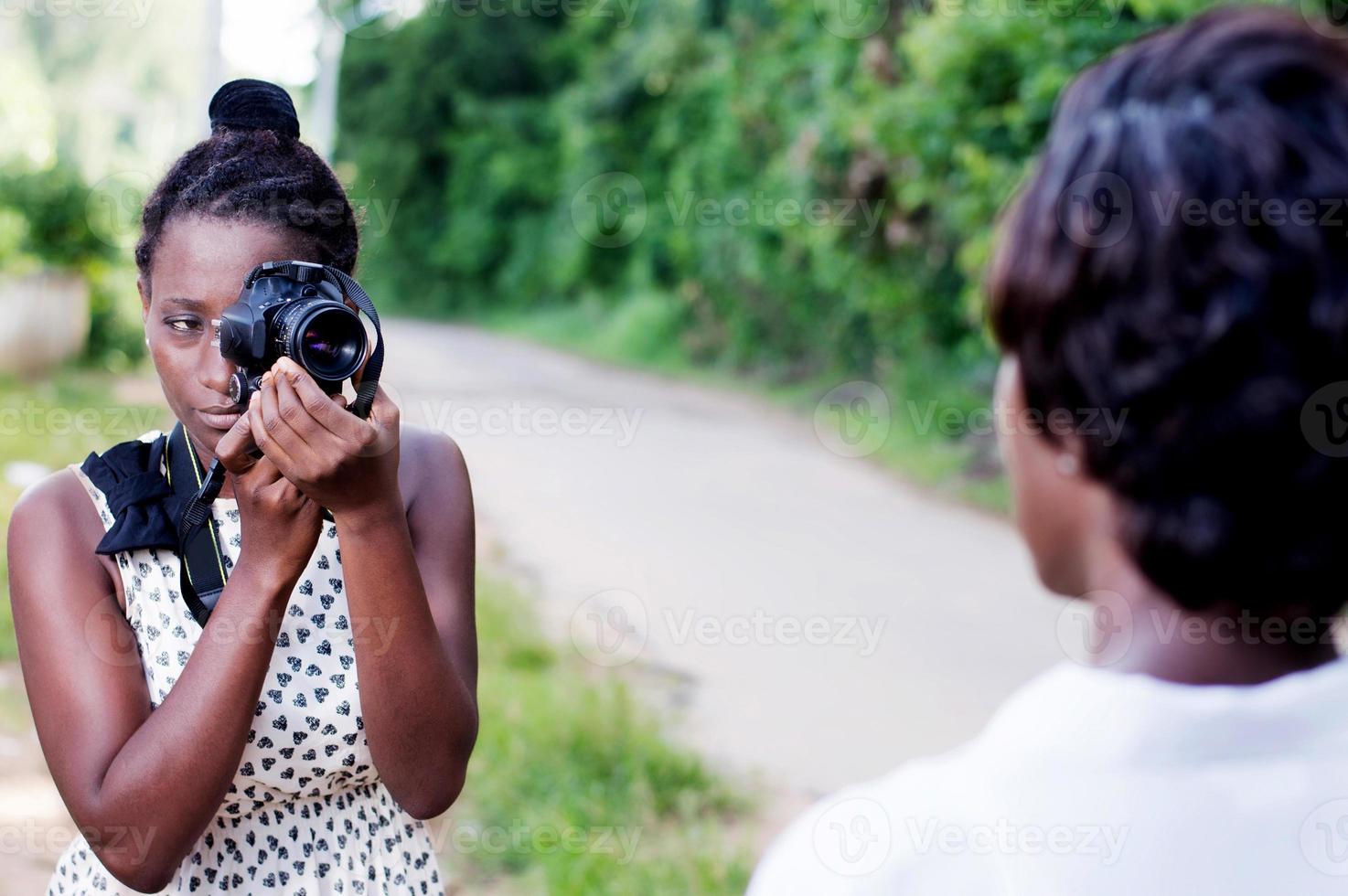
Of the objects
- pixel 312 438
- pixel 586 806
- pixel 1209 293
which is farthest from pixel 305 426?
pixel 586 806

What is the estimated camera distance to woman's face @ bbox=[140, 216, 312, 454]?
5.11ft

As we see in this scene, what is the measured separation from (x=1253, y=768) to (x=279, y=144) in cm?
137

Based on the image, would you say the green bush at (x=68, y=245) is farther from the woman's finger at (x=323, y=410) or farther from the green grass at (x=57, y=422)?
the woman's finger at (x=323, y=410)

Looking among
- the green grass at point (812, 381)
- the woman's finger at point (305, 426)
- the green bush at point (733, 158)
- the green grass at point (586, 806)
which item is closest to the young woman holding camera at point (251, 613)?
the woman's finger at point (305, 426)

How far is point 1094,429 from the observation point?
78cm

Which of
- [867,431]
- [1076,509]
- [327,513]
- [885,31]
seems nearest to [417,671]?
[327,513]

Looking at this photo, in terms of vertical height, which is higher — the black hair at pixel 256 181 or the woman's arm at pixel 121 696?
the black hair at pixel 256 181

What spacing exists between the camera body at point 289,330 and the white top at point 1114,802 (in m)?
0.91

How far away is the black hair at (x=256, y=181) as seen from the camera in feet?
5.19

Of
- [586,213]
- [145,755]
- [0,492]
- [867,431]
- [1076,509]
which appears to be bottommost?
[586,213]

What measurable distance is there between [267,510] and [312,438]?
0.11 m

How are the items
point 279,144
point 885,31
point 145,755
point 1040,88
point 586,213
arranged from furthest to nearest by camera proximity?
point 586,213 < point 885,31 < point 1040,88 < point 279,144 < point 145,755

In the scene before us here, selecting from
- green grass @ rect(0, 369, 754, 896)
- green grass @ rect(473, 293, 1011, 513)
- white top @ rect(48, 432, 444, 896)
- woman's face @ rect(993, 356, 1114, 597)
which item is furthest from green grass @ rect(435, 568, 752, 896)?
woman's face @ rect(993, 356, 1114, 597)

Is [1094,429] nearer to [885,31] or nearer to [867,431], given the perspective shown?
[885,31]
